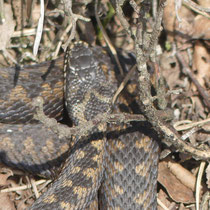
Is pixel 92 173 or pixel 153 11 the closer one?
pixel 92 173

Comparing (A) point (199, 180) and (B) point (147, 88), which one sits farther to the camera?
(A) point (199, 180)

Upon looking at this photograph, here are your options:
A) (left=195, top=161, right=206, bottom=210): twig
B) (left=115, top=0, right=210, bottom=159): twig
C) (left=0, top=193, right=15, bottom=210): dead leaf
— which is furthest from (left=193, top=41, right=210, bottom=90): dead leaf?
(left=0, top=193, right=15, bottom=210): dead leaf

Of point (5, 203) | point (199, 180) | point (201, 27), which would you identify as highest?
point (201, 27)

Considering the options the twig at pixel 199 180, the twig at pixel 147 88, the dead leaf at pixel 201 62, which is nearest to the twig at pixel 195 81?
the dead leaf at pixel 201 62

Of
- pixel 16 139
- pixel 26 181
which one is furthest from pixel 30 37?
pixel 26 181

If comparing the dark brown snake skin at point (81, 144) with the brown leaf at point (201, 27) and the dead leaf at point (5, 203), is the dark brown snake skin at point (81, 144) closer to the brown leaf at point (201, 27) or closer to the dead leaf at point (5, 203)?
the dead leaf at point (5, 203)

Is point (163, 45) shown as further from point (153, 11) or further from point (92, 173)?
point (92, 173)

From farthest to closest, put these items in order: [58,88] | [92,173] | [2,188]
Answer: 1. [58,88]
2. [2,188]
3. [92,173]

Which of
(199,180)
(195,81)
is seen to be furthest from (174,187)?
(195,81)

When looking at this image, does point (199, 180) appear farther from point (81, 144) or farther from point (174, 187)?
point (81, 144)
